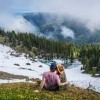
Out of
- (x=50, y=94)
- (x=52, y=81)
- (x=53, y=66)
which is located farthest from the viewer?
(x=52, y=81)

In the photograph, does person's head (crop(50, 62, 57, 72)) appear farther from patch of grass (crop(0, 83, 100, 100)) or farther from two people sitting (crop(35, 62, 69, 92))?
patch of grass (crop(0, 83, 100, 100))

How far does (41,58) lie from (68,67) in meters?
26.3

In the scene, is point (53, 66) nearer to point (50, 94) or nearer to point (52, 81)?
point (52, 81)

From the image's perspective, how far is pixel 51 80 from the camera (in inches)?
1278

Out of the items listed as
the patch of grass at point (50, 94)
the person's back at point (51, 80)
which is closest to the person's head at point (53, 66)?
the person's back at point (51, 80)

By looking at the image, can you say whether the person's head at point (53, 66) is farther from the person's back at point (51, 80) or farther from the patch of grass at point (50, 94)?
the patch of grass at point (50, 94)

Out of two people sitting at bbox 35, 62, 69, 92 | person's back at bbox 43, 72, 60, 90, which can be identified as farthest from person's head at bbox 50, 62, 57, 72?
person's back at bbox 43, 72, 60, 90

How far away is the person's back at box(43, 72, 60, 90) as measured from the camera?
106 feet

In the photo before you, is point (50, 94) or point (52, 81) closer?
point (50, 94)

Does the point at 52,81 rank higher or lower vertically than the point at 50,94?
higher

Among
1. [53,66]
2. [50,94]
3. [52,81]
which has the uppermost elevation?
[53,66]

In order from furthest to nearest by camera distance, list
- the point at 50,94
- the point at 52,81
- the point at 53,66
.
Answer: the point at 52,81 < the point at 53,66 < the point at 50,94

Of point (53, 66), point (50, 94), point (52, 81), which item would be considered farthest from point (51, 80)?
point (50, 94)

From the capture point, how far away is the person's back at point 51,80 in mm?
32281
